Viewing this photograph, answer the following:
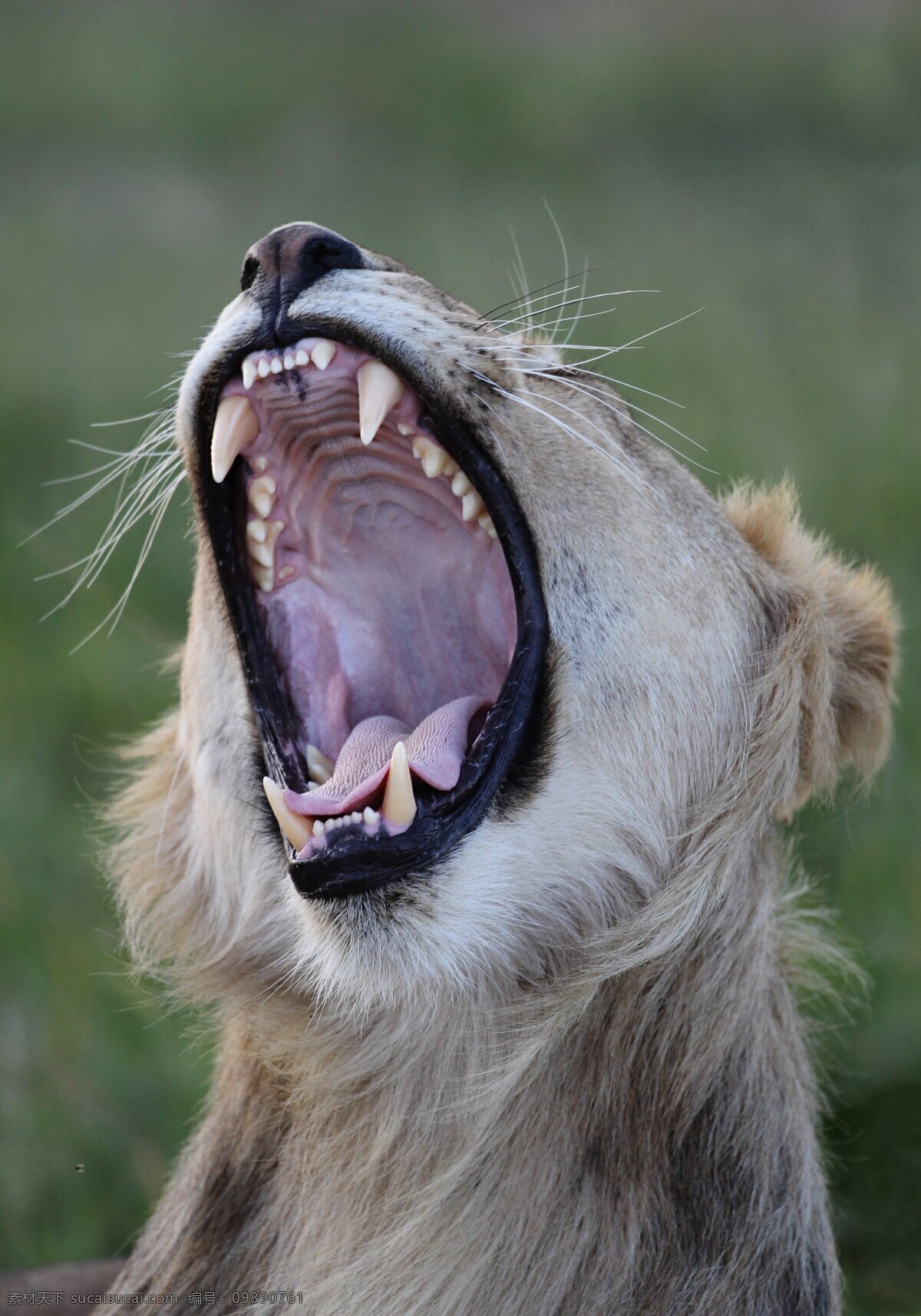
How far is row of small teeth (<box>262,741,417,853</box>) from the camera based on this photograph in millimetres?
2473

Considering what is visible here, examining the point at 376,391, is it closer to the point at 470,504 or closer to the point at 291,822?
the point at 470,504

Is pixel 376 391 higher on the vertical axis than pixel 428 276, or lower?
lower

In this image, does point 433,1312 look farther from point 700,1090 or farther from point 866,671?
point 866,671

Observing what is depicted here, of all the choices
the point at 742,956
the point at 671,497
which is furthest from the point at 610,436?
the point at 742,956

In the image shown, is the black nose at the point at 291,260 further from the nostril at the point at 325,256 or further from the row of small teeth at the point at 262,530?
the row of small teeth at the point at 262,530

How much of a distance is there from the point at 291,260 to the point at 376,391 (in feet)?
0.82

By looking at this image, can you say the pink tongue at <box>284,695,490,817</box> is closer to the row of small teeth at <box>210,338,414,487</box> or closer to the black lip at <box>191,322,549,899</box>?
the black lip at <box>191,322,549,899</box>

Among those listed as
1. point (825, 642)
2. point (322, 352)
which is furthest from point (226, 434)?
point (825, 642)

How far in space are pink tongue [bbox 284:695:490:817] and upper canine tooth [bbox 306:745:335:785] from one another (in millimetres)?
63

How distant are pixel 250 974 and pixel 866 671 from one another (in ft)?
4.09

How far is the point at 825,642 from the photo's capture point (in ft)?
9.39

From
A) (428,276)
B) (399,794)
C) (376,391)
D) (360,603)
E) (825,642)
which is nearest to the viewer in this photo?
(399,794)

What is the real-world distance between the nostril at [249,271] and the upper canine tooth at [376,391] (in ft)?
0.76

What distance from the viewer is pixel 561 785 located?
2.55 m
